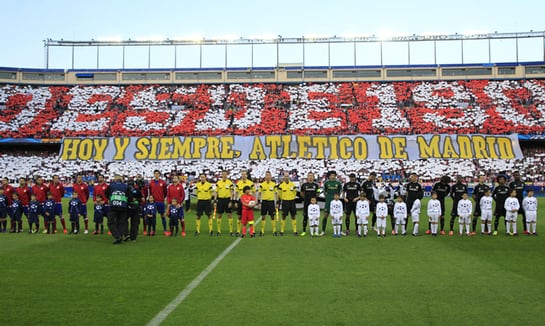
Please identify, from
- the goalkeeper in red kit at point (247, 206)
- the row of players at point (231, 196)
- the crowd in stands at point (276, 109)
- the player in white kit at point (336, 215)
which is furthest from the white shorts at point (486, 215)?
the crowd in stands at point (276, 109)

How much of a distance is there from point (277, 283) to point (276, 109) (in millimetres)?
43422

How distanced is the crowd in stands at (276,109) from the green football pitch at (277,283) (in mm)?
34844

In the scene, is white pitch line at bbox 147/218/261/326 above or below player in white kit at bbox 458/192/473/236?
below

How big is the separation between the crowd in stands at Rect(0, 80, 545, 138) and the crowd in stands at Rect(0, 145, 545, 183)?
151 inches

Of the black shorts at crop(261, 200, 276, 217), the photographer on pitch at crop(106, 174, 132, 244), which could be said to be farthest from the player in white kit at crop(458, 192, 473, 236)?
the photographer on pitch at crop(106, 174, 132, 244)

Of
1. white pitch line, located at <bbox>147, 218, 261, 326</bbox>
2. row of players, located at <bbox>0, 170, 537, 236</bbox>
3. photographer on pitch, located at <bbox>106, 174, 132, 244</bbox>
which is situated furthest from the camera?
row of players, located at <bbox>0, 170, 537, 236</bbox>

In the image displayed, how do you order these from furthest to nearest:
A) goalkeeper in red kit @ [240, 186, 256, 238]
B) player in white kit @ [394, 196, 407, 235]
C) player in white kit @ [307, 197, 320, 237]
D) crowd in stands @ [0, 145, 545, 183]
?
crowd in stands @ [0, 145, 545, 183] → player in white kit @ [394, 196, 407, 235] → player in white kit @ [307, 197, 320, 237] → goalkeeper in red kit @ [240, 186, 256, 238]

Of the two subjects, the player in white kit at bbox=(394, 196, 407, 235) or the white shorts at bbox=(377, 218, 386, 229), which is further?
the player in white kit at bbox=(394, 196, 407, 235)

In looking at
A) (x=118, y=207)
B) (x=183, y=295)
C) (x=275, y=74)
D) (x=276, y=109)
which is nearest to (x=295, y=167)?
(x=276, y=109)

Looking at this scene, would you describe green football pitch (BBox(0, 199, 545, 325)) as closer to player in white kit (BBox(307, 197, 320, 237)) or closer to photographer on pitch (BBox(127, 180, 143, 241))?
photographer on pitch (BBox(127, 180, 143, 241))

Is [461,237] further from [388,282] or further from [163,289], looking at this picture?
[163,289]

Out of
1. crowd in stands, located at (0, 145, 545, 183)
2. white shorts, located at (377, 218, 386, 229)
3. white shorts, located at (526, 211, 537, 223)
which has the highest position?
crowd in stands, located at (0, 145, 545, 183)

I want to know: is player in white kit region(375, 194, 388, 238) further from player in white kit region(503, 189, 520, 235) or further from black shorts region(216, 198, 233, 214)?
black shorts region(216, 198, 233, 214)

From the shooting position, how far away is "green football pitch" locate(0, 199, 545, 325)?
6.21 metres
